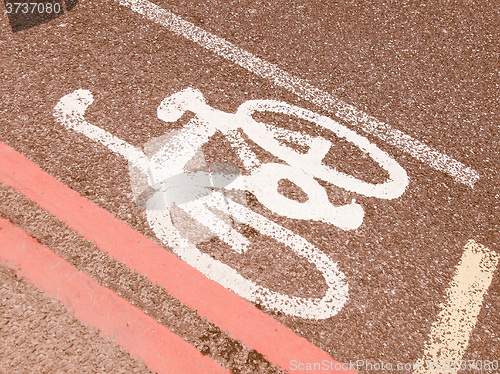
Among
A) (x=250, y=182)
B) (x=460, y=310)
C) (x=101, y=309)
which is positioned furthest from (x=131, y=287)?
(x=460, y=310)

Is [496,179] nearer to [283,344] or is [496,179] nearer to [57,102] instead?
[283,344]

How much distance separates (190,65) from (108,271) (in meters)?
1.80

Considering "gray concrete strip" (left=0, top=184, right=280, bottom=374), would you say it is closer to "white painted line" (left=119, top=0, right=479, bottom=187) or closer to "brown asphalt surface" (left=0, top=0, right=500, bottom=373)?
"brown asphalt surface" (left=0, top=0, right=500, bottom=373)

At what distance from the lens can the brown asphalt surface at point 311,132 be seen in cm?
217

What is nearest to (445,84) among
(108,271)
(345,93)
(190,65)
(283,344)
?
(345,93)

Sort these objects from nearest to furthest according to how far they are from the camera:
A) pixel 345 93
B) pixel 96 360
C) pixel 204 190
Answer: pixel 96 360 → pixel 204 190 → pixel 345 93

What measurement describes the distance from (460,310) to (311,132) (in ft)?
4.90

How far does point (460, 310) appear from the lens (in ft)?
7.47

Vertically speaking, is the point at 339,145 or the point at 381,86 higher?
the point at 381,86

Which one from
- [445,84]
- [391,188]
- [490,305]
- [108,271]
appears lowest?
[108,271]

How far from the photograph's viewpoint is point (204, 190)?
2600 millimetres

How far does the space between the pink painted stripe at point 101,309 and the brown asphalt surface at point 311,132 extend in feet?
0.16

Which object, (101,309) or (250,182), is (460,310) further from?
(101,309)

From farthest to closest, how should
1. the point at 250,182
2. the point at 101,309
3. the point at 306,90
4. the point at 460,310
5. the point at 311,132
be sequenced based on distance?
the point at 306,90 < the point at 311,132 < the point at 250,182 < the point at 460,310 < the point at 101,309
